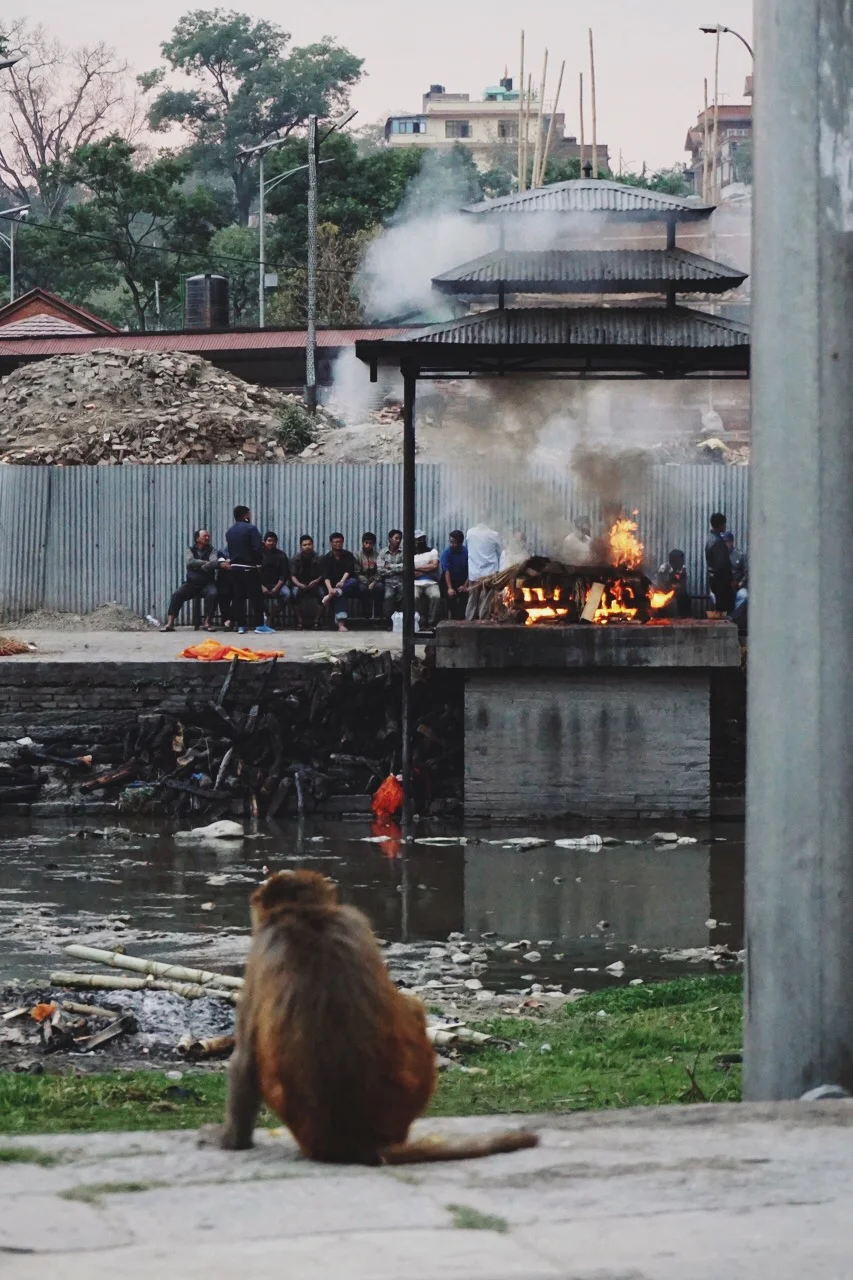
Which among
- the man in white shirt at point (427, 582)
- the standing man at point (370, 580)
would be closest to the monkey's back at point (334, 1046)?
the man in white shirt at point (427, 582)

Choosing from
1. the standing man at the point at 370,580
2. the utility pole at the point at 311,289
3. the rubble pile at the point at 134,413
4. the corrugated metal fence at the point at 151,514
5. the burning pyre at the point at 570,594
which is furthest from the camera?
the utility pole at the point at 311,289

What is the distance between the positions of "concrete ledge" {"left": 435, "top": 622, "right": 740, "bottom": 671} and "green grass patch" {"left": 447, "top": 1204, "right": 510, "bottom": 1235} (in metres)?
13.2

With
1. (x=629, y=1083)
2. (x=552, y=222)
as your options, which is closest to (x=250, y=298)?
(x=552, y=222)

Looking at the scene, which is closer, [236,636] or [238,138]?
[236,636]

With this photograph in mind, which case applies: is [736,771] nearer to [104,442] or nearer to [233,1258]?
[233,1258]

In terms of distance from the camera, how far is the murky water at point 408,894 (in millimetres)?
11883

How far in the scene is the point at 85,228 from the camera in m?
55.7

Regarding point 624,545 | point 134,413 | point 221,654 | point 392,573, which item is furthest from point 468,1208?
point 134,413

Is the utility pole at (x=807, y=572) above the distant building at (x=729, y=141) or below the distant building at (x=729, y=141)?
below

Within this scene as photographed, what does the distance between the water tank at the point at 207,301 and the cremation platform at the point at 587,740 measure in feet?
102

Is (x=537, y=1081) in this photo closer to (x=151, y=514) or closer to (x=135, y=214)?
(x=151, y=514)

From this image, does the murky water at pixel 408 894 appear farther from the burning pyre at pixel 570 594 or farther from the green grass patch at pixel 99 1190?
the green grass patch at pixel 99 1190

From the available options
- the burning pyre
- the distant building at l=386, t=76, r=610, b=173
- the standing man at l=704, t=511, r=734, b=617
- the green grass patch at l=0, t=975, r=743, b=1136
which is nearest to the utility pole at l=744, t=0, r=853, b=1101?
the green grass patch at l=0, t=975, r=743, b=1136

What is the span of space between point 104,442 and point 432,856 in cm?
2018
